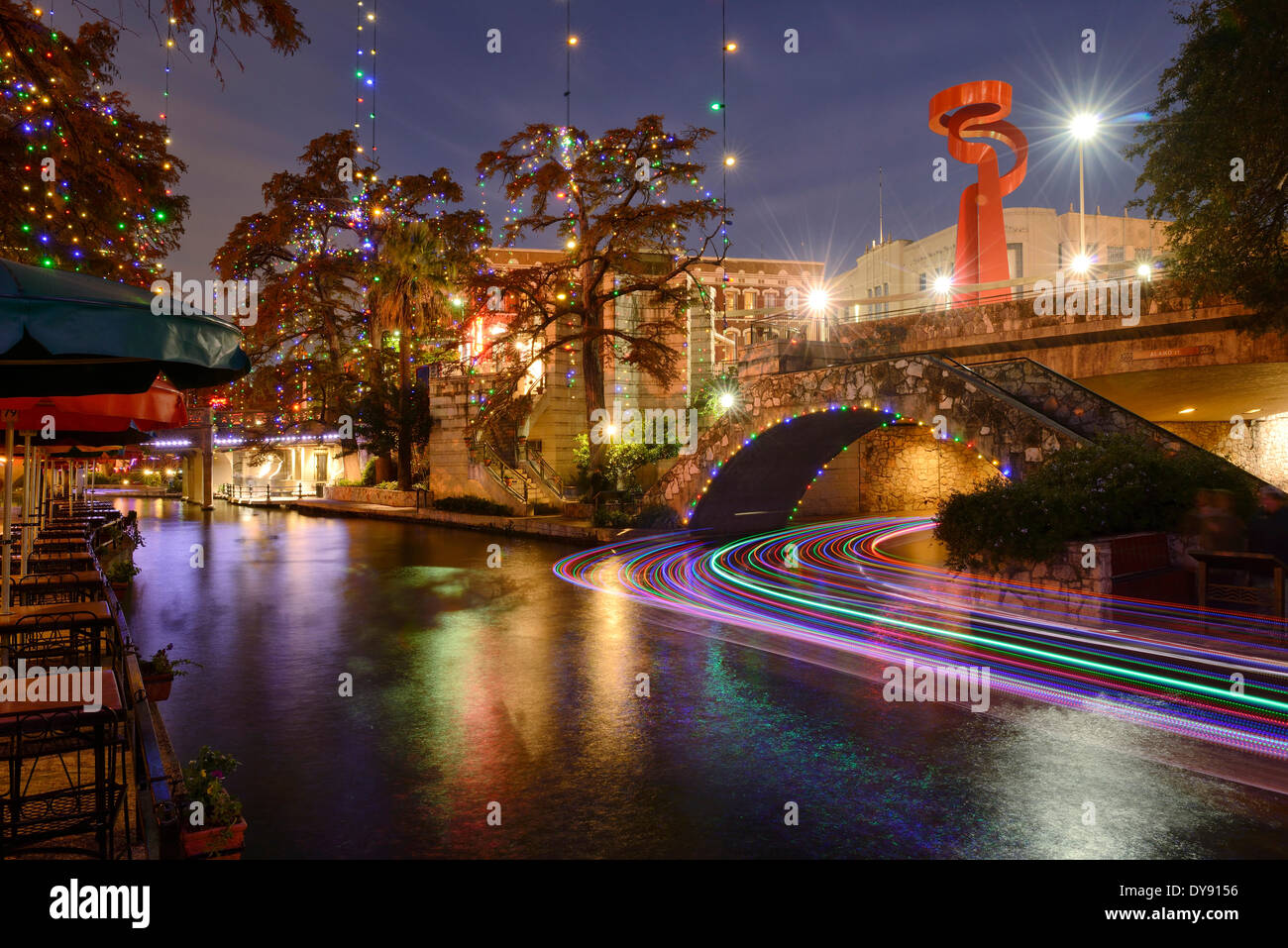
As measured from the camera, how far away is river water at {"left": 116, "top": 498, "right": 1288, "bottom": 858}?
185 inches

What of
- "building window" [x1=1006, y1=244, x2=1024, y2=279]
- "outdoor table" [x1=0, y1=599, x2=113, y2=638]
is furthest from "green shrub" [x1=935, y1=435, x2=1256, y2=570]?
"building window" [x1=1006, y1=244, x2=1024, y2=279]

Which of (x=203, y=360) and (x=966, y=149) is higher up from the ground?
(x=966, y=149)

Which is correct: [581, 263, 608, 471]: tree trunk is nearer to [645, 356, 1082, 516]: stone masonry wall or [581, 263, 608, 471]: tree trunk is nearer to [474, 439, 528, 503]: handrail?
[474, 439, 528, 503]: handrail

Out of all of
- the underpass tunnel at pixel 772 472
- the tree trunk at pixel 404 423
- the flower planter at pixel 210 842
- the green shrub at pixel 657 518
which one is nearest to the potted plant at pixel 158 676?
the flower planter at pixel 210 842

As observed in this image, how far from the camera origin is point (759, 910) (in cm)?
399

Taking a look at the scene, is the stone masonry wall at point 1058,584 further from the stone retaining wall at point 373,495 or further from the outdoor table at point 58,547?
the stone retaining wall at point 373,495

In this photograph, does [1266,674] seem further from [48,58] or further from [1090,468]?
[48,58]

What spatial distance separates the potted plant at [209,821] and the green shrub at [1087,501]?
9.79 metres

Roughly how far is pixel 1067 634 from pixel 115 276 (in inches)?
777

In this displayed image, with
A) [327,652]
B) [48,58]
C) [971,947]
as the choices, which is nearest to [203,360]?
[971,947]

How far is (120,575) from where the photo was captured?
1427 centimetres

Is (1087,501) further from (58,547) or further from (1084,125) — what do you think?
(1084,125)
